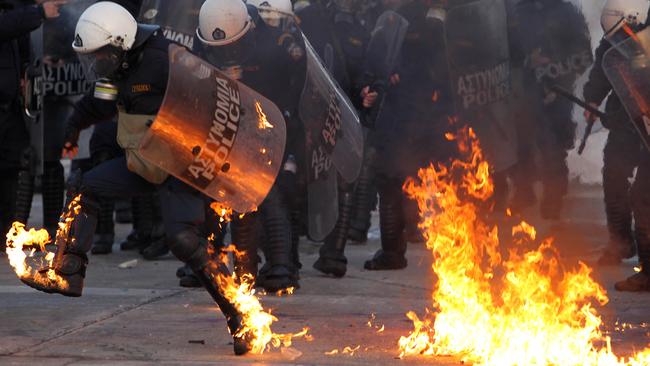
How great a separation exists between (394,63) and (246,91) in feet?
9.91

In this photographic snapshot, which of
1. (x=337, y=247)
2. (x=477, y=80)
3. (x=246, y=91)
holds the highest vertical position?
(x=246, y=91)

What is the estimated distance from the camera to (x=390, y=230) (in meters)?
9.04

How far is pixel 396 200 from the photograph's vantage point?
29.8 ft

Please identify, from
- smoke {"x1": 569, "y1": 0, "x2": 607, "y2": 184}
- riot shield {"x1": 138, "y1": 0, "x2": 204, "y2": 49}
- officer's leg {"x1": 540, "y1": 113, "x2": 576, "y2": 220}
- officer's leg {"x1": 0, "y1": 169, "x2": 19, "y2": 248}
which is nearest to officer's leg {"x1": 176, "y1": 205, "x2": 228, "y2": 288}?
riot shield {"x1": 138, "y1": 0, "x2": 204, "y2": 49}

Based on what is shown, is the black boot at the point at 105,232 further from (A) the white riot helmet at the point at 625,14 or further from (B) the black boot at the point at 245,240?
(A) the white riot helmet at the point at 625,14

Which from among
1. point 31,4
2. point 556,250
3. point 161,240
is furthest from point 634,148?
point 31,4

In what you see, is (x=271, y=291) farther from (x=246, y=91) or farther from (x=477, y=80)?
(x=477, y=80)

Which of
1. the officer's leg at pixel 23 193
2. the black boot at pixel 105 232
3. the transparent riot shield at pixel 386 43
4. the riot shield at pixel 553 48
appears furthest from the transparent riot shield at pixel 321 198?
the riot shield at pixel 553 48

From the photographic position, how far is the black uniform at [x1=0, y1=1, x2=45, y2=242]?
9.23 m

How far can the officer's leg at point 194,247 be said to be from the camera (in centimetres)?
591

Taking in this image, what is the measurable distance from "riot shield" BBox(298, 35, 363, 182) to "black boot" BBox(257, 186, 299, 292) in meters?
0.46

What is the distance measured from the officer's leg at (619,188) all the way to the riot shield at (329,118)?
2021 mm

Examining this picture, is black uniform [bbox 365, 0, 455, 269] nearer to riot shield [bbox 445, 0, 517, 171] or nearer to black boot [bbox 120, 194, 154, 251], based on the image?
riot shield [bbox 445, 0, 517, 171]

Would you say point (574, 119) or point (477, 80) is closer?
point (477, 80)
